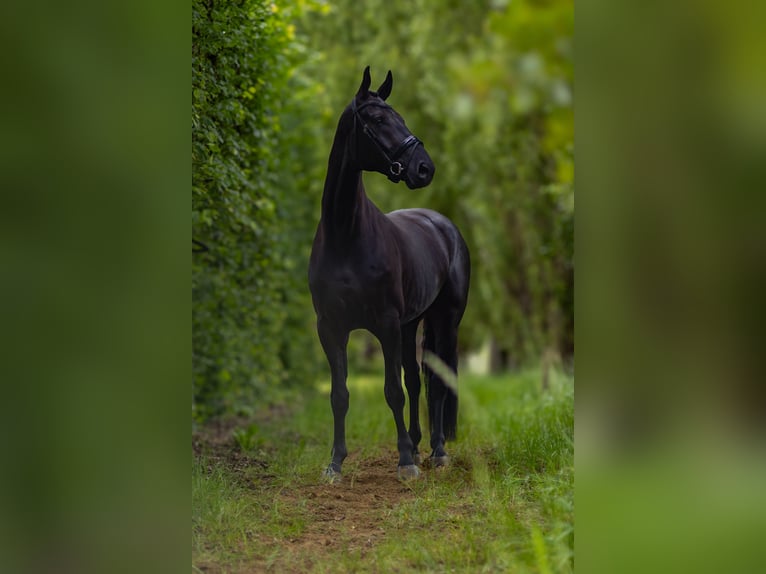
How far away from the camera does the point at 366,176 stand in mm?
11227

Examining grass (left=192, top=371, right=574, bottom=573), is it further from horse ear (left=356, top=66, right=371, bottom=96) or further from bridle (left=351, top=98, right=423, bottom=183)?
horse ear (left=356, top=66, right=371, bottom=96)

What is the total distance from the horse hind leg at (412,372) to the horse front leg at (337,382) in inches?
28.7

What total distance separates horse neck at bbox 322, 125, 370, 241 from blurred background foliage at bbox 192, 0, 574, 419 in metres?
0.68

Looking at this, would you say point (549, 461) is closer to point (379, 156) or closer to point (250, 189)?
point (379, 156)

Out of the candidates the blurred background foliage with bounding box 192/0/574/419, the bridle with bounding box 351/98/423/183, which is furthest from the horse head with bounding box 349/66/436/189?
the blurred background foliage with bounding box 192/0/574/419

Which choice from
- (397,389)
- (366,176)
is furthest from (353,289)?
(366,176)

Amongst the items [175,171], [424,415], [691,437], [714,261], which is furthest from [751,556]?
[424,415]

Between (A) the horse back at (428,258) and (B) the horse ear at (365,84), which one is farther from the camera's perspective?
(A) the horse back at (428,258)

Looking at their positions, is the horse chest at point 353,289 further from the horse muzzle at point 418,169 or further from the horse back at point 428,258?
the horse muzzle at point 418,169

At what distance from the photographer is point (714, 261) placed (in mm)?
2648

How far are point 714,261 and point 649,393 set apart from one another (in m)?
0.49

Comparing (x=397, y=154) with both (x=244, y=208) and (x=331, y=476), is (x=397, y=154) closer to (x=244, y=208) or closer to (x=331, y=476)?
(x=244, y=208)

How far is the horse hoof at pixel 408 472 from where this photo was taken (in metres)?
4.79

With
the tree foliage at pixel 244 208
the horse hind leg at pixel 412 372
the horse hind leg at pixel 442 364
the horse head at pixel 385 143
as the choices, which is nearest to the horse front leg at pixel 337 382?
the horse hind leg at pixel 412 372
